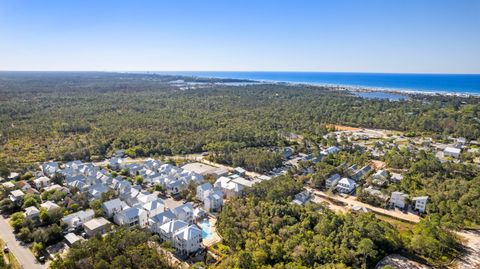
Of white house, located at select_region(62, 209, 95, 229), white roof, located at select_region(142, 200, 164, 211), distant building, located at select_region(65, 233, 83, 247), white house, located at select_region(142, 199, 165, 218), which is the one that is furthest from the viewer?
white roof, located at select_region(142, 200, 164, 211)

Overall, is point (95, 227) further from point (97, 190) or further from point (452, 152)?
point (452, 152)

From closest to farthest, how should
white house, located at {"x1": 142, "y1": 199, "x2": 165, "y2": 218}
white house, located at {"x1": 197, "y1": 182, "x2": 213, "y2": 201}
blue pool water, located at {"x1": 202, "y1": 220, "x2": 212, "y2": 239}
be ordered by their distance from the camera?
blue pool water, located at {"x1": 202, "y1": 220, "x2": 212, "y2": 239} < white house, located at {"x1": 142, "y1": 199, "x2": 165, "y2": 218} < white house, located at {"x1": 197, "y1": 182, "x2": 213, "y2": 201}

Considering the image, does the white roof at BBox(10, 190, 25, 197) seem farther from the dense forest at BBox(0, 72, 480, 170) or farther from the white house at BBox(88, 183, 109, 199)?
the dense forest at BBox(0, 72, 480, 170)

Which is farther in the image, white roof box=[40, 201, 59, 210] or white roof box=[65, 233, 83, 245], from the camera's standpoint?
white roof box=[40, 201, 59, 210]

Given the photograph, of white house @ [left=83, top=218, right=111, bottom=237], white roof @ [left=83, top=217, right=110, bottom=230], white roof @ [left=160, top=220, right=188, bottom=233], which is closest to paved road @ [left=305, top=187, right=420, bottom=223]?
white roof @ [left=160, top=220, right=188, bottom=233]

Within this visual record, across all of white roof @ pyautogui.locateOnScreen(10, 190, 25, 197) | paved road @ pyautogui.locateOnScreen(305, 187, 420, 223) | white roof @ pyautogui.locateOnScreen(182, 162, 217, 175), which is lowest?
paved road @ pyautogui.locateOnScreen(305, 187, 420, 223)

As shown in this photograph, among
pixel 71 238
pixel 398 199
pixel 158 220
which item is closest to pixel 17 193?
pixel 71 238

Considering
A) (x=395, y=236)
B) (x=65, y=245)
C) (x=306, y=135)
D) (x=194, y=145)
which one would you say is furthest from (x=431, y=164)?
(x=65, y=245)
